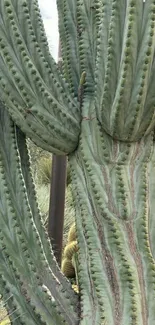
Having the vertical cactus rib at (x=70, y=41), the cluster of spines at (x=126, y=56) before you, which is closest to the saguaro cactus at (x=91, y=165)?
the cluster of spines at (x=126, y=56)

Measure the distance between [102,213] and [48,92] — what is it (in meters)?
0.66

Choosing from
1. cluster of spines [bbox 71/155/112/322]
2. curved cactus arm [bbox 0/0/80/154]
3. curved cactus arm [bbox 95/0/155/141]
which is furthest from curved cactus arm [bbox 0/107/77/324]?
curved cactus arm [bbox 95/0/155/141]

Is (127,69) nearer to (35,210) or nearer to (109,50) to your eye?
(109,50)

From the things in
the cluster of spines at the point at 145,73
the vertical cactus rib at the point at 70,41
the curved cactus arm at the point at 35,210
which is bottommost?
the curved cactus arm at the point at 35,210

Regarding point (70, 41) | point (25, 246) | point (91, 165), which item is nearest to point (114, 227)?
point (91, 165)

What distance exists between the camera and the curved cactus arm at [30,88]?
8.87 feet

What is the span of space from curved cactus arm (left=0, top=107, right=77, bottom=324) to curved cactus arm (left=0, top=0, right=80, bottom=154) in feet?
0.68

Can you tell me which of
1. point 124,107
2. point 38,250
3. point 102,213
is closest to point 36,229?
point 38,250

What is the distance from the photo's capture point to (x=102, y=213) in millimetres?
2645

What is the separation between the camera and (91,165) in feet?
8.91

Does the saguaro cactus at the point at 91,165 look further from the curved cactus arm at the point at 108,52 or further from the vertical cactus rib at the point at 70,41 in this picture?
the vertical cactus rib at the point at 70,41

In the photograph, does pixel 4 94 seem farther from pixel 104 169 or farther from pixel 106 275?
pixel 106 275

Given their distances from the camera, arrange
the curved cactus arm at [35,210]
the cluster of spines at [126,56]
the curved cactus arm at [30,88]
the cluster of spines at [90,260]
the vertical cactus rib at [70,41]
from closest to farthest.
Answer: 1. the cluster of spines at [126,56]
2. the cluster of spines at [90,260]
3. the curved cactus arm at [30,88]
4. the curved cactus arm at [35,210]
5. the vertical cactus rib at [70,41]

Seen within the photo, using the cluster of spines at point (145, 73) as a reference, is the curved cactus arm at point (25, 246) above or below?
below
